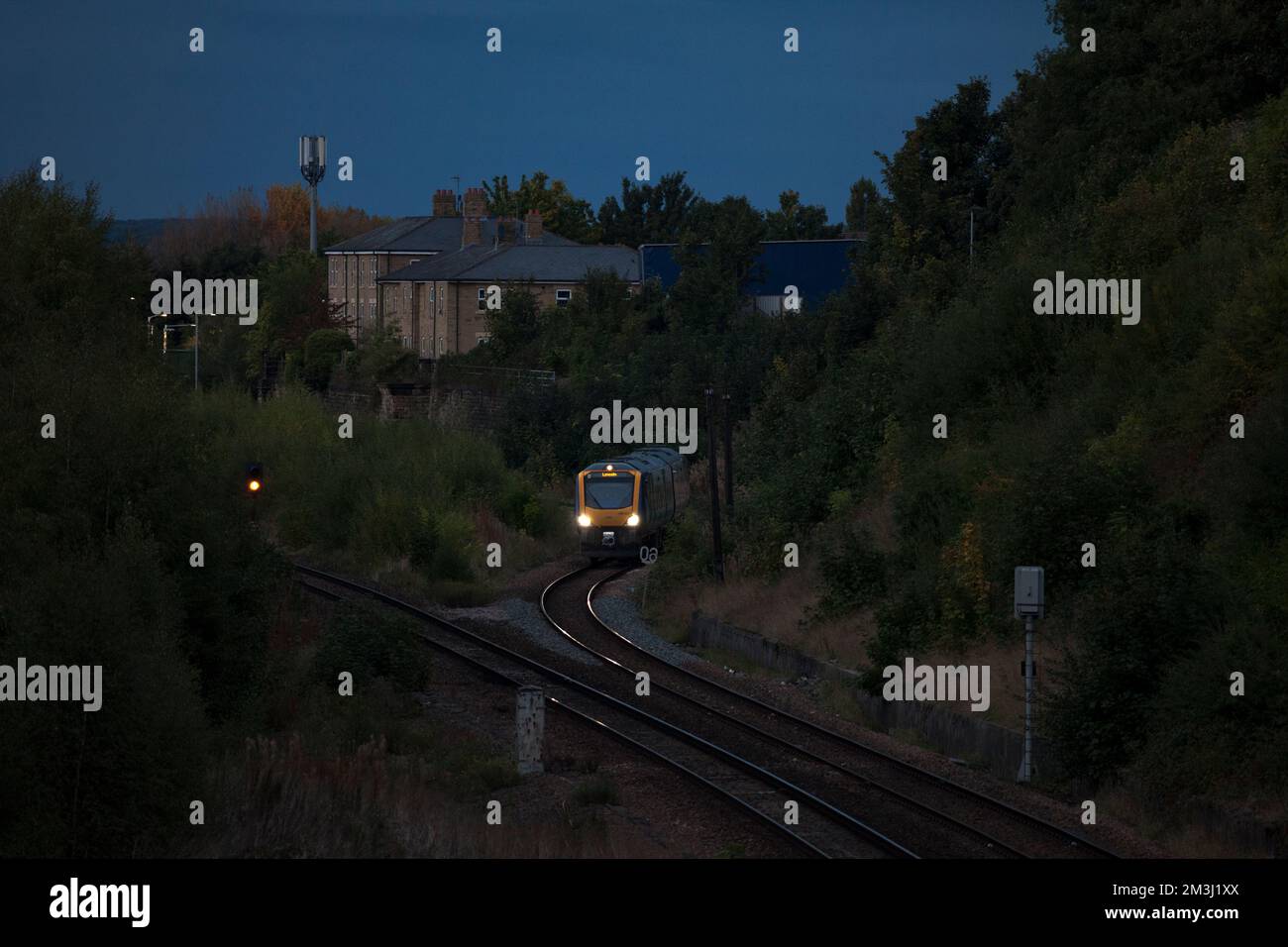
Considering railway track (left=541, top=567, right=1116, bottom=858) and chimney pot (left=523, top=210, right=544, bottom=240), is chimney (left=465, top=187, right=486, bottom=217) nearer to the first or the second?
chimney pot (left=523, top=210, right=544, bottom=240)

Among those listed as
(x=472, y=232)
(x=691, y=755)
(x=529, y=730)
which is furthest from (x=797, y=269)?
(x=529, y=730)

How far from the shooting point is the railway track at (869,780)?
1497 centimetres

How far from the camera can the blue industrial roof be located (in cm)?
6994

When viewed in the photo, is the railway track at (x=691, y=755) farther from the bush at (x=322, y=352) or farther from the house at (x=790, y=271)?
the bush at (x=322, y=352)

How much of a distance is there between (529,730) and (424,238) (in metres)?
66.9

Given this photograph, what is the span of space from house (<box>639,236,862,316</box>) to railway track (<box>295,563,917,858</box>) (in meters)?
42.7

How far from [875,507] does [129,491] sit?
16360 millimetres

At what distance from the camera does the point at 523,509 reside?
143 feet

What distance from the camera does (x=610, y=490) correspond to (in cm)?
3769

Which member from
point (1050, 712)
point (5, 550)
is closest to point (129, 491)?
point (5, 550)

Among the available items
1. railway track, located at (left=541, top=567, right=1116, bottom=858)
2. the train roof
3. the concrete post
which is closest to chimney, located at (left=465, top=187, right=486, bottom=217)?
the train roof

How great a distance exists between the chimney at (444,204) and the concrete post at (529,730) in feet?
251

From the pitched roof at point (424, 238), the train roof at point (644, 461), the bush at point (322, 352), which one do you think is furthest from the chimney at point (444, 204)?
the train roof at point (644, 461)

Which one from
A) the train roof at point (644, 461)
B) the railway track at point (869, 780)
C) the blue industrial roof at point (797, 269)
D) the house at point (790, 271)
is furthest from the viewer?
the blue industrial roof at point (797, 269)
